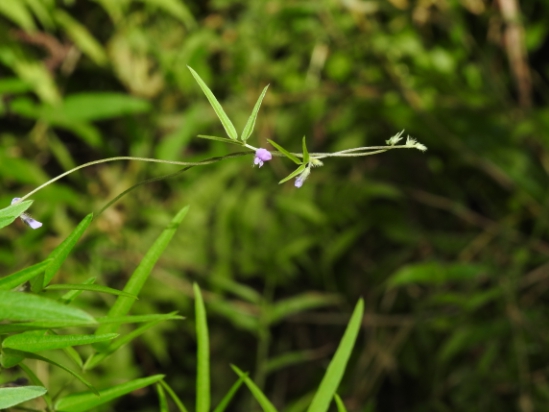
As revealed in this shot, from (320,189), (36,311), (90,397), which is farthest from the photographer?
(320,189)

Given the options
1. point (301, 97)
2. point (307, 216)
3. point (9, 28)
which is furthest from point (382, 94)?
point (9, 28)

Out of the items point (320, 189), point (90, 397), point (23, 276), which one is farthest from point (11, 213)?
point (320, 189)

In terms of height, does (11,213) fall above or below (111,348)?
above

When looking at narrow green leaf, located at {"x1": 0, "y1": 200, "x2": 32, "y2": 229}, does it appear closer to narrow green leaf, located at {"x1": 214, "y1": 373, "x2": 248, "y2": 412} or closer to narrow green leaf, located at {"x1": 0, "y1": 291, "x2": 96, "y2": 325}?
narrow green leaf, located at {"x1": 0, "y1": 291, "x2": 96, "y2": 325}

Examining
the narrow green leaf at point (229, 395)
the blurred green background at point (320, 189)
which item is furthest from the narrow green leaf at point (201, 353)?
the blurred green background at point (320, 189)

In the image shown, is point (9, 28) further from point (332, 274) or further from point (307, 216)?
point (332, 274)

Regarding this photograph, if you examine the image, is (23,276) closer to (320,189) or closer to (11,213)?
(11,213)

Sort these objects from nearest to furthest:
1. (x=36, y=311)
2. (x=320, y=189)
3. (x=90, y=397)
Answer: (x=36, y=311) → (x=90, y=397) → (x=320, y=189)
